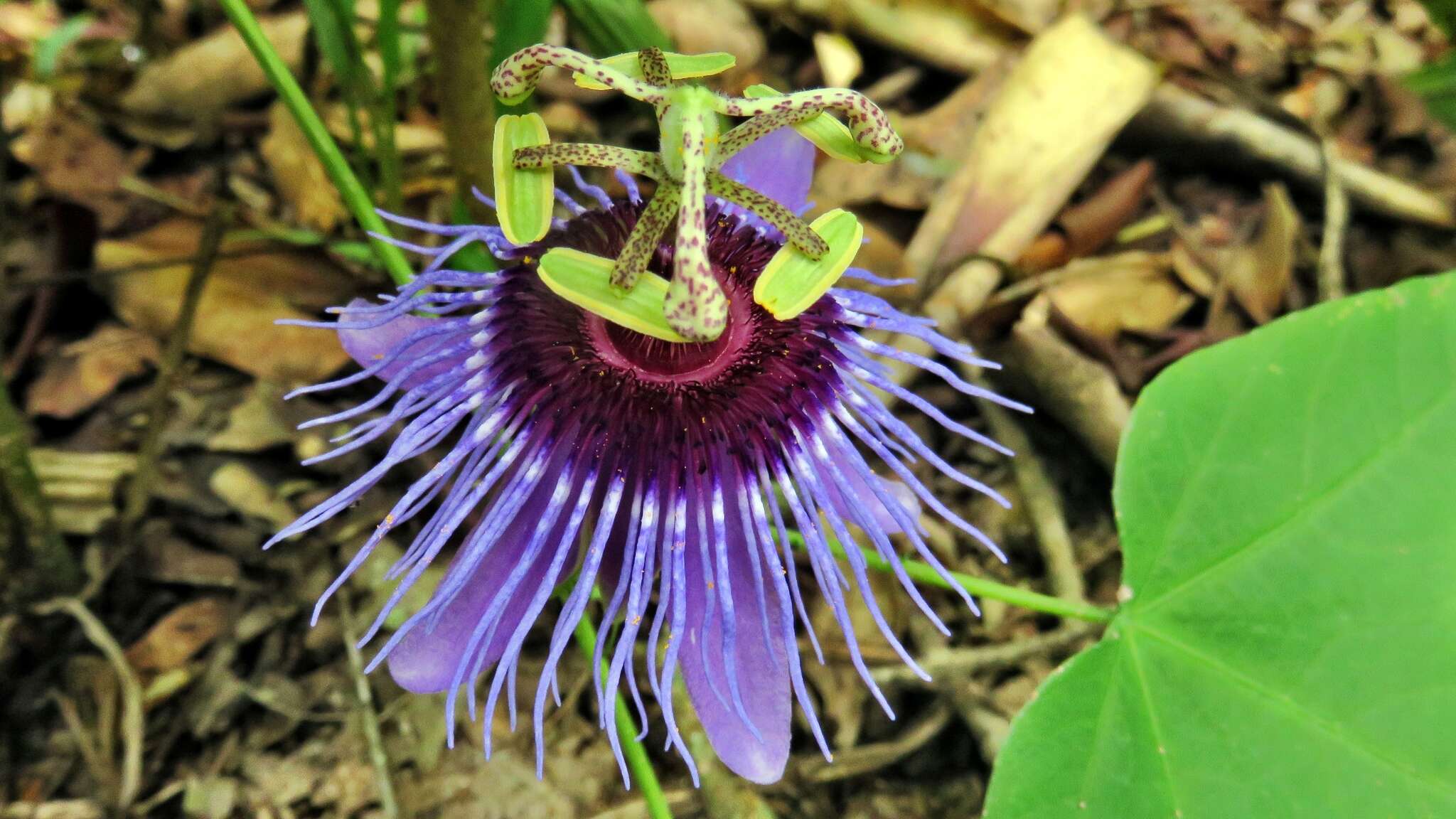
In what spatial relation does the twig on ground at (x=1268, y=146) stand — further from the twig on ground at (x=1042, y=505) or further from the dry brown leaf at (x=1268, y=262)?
the twig on ground at (x=1042, y=505)

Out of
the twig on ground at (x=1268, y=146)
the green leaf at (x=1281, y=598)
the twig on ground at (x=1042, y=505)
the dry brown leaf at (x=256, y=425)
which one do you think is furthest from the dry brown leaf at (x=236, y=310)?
the twig on ground at (x=1268, y=146)

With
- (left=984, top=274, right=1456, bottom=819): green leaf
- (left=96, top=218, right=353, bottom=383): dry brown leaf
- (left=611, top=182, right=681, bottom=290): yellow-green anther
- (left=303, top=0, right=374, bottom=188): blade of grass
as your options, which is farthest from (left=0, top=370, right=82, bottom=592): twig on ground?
(left=984, top=274, right=1456, bottom=819): green leaf

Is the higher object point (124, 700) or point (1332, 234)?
point (1332, 234)

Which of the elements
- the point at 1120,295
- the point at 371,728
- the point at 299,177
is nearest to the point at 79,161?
the point at 299,177

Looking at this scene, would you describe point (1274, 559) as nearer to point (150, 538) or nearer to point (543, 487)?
point (543, 487)

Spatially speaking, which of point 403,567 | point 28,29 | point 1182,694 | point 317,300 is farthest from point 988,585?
point 28,29

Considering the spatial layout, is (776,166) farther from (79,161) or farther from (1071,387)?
(79,161)

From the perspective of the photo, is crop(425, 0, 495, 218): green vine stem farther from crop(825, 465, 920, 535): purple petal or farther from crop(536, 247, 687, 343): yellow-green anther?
crop(825, 465, 920, 535): purple petal
